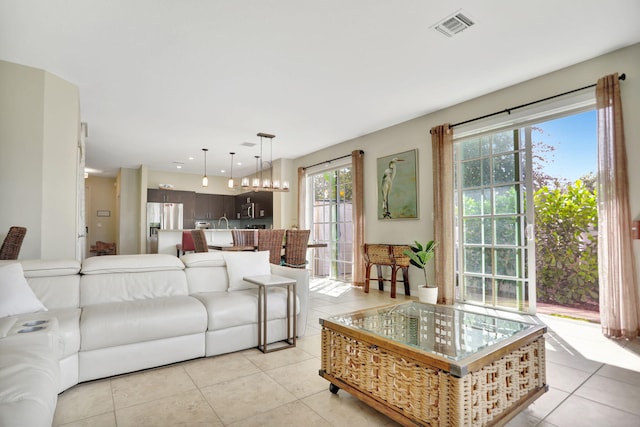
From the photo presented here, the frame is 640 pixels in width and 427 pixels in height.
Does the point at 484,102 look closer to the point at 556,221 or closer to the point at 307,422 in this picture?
the point at 556,221

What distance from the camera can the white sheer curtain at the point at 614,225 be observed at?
10.1 feet

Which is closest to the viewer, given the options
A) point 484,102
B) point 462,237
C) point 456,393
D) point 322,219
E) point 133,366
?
point 456,393

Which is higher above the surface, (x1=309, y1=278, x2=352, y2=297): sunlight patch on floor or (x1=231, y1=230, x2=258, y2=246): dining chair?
(x1=231, y1=230, x2=258, y2=246): dining chair

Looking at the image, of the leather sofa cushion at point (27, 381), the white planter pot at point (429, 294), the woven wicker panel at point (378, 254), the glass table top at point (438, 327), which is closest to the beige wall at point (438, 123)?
the woven wicker panel at point (378, 254)

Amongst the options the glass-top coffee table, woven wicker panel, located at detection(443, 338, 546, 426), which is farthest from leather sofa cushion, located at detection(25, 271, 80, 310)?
woven wicker panel, located at detection(443, 338, 546, 426)

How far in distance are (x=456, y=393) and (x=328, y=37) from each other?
2872 mm

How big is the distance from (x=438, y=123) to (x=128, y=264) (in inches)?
168

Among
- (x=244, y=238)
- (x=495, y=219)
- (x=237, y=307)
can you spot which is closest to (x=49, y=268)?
(x=237, y=307)

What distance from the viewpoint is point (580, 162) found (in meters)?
4.80

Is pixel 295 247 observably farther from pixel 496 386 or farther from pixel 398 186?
pixel 496 386

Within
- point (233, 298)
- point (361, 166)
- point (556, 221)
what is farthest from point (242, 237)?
point (556, 221)

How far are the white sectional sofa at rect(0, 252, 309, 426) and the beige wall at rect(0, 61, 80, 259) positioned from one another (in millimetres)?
1297

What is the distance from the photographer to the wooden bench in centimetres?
496

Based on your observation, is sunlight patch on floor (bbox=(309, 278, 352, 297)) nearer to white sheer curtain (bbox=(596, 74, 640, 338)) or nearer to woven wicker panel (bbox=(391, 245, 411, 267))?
woven wicker panel (bbox=(391, 245, 411, 267))
